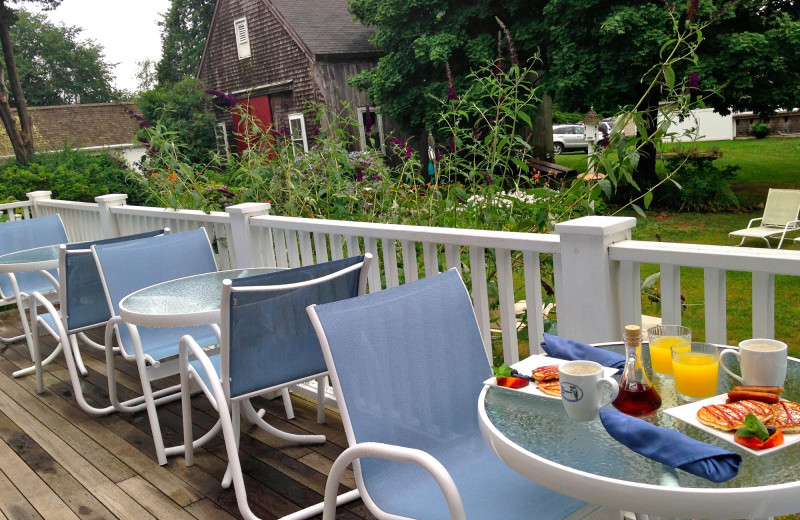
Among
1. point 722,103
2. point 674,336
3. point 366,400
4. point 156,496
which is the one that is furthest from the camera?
point 722,103

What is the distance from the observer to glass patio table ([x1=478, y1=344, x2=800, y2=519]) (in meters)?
1.14

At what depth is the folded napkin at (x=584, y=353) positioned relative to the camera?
5.42 feet

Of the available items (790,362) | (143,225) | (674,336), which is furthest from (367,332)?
(143,225)

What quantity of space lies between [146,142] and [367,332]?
4.16 m

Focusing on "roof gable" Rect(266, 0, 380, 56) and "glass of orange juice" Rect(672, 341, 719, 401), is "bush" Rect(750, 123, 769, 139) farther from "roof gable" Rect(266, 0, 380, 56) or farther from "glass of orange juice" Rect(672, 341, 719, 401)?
"glass of orange juice" Rect(672, 341, 719, 401)

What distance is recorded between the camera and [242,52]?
2281 centimetres

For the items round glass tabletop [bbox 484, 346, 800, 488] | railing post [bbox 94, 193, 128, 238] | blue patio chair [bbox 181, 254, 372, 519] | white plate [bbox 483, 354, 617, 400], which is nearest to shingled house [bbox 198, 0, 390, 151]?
railing post [bbox 94, 193, 128, 238]

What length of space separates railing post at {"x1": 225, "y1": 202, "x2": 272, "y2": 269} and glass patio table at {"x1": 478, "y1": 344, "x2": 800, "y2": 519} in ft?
8.47

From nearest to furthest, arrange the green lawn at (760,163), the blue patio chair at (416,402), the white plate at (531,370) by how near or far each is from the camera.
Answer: the white plate at (531,370) < the blue patio chair at (416,402) < the green lawn at (760,163)

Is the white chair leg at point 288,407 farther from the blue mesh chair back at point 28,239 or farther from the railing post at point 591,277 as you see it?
the blue mesh chair back at point 28,239

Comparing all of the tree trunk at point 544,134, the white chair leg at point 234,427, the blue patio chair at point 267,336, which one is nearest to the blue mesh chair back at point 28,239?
the white chair leg at point 234,427

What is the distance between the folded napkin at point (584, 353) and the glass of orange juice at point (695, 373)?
152 mm

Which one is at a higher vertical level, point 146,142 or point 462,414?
point 146,142

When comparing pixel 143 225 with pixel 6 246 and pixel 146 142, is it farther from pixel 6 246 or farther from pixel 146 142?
pixel 6 246
